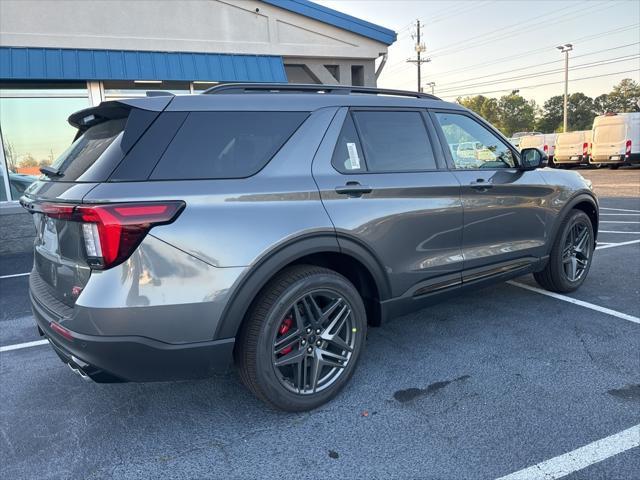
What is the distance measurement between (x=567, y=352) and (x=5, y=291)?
6.16 meters

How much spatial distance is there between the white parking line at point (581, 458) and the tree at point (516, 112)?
102 meters

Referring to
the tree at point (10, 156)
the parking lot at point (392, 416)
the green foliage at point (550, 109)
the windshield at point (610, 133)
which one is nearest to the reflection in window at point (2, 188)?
the tree at point (10, 156)

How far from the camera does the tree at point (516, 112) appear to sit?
97.0 m

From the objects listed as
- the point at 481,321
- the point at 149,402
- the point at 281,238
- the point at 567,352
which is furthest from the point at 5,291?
the point at 567,352

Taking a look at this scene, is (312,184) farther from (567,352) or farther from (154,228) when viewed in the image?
(567,352)

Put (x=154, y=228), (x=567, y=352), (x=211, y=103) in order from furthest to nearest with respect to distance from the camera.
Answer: (x=567, y=352) < (x=211, y=103) < (x=154, y=228)

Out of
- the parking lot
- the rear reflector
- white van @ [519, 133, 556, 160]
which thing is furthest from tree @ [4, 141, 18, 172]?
white van @ [519, 133, 556, 160]

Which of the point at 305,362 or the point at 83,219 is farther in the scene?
the point at 305,362

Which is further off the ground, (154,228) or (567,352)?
(154,228)

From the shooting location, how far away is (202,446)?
2580 mm

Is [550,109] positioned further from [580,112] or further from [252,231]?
[252,231]

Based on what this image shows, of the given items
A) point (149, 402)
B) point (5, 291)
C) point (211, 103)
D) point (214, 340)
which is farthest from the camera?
point (5, 291)

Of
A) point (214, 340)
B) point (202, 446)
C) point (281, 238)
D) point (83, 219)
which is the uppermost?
point (83, 219)

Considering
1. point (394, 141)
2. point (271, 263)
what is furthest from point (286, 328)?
point (394, 141)
